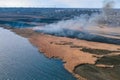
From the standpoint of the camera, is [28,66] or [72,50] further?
[72,50]

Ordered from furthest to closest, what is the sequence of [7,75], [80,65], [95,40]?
[95,40], [80,65], [7,75]

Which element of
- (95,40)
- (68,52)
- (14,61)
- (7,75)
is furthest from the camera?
(95,40)

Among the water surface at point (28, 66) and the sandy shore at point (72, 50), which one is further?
the sandy shore at point (72, 50)

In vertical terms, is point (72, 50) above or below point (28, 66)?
below

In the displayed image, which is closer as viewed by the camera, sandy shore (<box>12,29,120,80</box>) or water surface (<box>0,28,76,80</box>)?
water surface (<box>0,28,76,80</box>)

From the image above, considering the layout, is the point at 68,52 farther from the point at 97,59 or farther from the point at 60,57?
the point at 97,59

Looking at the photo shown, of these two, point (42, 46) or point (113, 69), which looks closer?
point (113, 69)

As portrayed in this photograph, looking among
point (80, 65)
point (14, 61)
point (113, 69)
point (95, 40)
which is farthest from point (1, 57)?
point (95, 40)

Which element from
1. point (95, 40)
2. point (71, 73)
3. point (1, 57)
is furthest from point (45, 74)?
point (95, 40)

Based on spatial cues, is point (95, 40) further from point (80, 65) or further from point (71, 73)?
point (71, 73)

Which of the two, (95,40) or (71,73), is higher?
(71,73)
